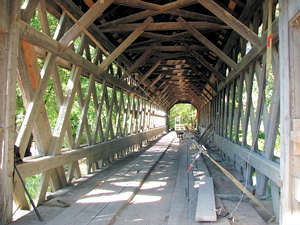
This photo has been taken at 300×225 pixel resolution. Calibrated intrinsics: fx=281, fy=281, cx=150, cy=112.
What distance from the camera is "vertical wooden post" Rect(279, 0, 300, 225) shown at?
2525 mm

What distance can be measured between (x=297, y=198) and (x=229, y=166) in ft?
16.8

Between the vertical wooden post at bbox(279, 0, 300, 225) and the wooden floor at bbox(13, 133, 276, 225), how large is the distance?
0.74 m

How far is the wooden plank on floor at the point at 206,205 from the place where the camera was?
123 inches

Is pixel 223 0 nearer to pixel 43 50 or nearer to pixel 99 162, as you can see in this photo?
pixel 43 50

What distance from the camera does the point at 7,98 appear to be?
3.14m

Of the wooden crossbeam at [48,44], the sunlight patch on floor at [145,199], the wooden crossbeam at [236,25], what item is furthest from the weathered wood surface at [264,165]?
the wooden crossbeam at [48,44]

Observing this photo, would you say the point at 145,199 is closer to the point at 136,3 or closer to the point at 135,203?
the point at 135,203

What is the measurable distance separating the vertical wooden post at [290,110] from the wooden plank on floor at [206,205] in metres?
0.78

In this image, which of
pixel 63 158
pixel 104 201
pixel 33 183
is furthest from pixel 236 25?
pixel 33 183

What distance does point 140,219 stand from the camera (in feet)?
11.0

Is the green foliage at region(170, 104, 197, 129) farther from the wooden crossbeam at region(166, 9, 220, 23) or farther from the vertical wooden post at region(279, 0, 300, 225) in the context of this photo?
the vertical wooden post at region(279, 0, 300, 225)

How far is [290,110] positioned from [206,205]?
1590 mm

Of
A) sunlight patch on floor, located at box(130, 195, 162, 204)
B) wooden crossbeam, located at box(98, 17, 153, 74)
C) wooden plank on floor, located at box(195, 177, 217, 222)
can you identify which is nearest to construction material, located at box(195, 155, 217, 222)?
wooden plank on floor, located at box(195, 177, 217, 222)

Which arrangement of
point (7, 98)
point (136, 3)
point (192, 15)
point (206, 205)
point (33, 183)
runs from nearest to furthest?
point (7, 98) → point (206, 205) → point (136, 3) → point (192, 15) → point (33, 183)
